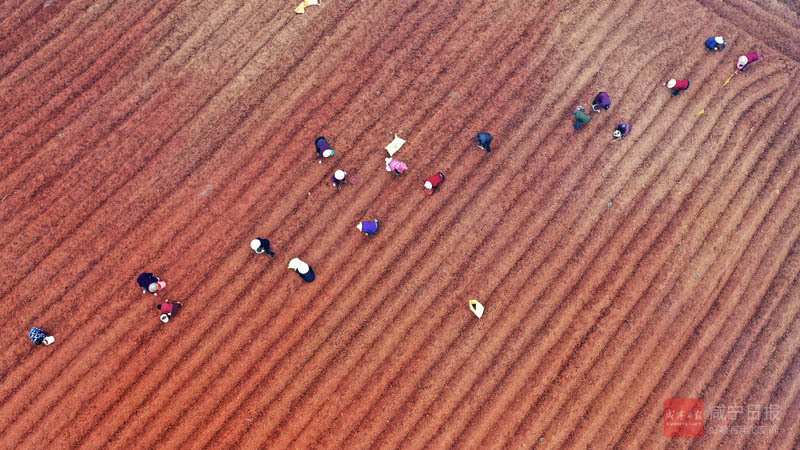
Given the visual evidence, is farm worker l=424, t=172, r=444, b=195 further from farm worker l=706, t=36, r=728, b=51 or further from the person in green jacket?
farm worker l=706, t=36, r=728, b=51

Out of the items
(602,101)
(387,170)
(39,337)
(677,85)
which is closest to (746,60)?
(677,85)

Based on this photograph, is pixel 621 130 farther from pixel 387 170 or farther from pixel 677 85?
pixel 387 170

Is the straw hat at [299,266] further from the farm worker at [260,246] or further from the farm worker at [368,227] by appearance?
the farm worker at [368,227]

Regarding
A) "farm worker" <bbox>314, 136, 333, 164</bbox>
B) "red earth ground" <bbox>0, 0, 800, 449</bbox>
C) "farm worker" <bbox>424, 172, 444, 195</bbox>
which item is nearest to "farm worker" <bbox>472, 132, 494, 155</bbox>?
"red earth ground" <bbox>0, 0, 800, 449</bbox>

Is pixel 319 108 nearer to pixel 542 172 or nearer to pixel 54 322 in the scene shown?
pixel 542 172

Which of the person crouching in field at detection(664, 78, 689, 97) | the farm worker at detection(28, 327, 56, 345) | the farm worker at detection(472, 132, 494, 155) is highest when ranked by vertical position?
the person crouching in field at detection(664, 78, 689, 97)

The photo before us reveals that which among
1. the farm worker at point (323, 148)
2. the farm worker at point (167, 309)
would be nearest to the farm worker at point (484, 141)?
the farm worker at point (323, 148)

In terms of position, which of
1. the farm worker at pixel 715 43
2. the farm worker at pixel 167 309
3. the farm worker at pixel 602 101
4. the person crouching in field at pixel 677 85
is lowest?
the farm worker at pixel 167 309
